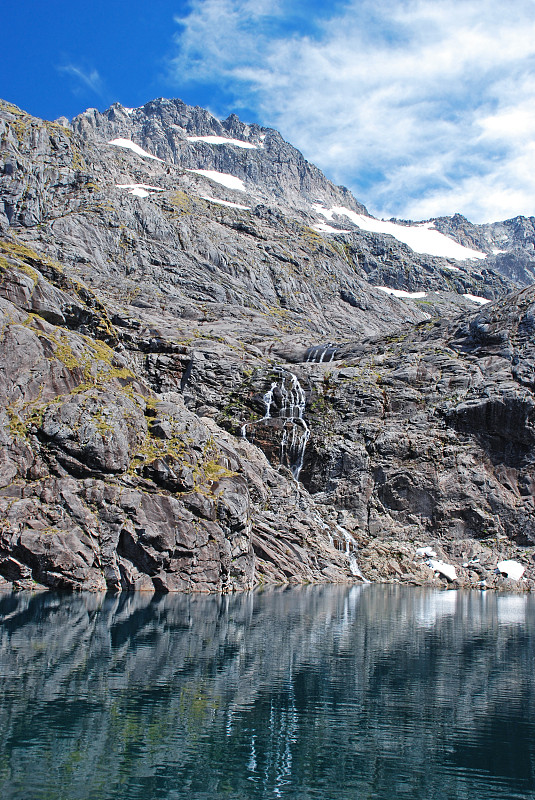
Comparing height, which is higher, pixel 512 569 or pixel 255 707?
pixel 512 569

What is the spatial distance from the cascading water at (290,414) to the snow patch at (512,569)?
3125cm

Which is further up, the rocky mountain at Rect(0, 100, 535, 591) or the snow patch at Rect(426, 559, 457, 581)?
the rocky mountain at Rect(0, 100, 535, 591)

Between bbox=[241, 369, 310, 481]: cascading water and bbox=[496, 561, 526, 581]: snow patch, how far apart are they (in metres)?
31.3

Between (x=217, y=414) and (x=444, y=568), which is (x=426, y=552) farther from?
(x=217, y=414)

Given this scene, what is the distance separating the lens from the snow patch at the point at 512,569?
82125mm

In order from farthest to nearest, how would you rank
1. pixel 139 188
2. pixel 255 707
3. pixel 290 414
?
pixel 139 188 < pixel 290 414 < pixel 255 707

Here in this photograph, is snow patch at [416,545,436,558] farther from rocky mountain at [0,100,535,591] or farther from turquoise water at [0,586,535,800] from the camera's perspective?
turquoise water at [0,586,535,800]

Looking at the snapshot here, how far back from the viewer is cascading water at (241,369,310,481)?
3738 inches

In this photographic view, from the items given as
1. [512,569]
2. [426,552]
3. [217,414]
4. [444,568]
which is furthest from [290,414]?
[512,569]

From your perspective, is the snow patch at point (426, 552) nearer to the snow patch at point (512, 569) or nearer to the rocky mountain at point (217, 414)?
the rocky mountain at point (217, 414)

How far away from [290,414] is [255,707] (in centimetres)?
7692

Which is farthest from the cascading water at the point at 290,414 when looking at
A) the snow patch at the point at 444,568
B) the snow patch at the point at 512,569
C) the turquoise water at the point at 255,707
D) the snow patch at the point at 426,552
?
the turquoise water at the point at 255,707

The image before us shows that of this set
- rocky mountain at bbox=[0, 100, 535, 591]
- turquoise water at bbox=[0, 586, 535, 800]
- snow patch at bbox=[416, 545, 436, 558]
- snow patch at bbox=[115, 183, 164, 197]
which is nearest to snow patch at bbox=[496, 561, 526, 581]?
rocky mountain at bbox=[0, 100, 535, 591]

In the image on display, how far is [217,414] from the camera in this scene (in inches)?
3824
